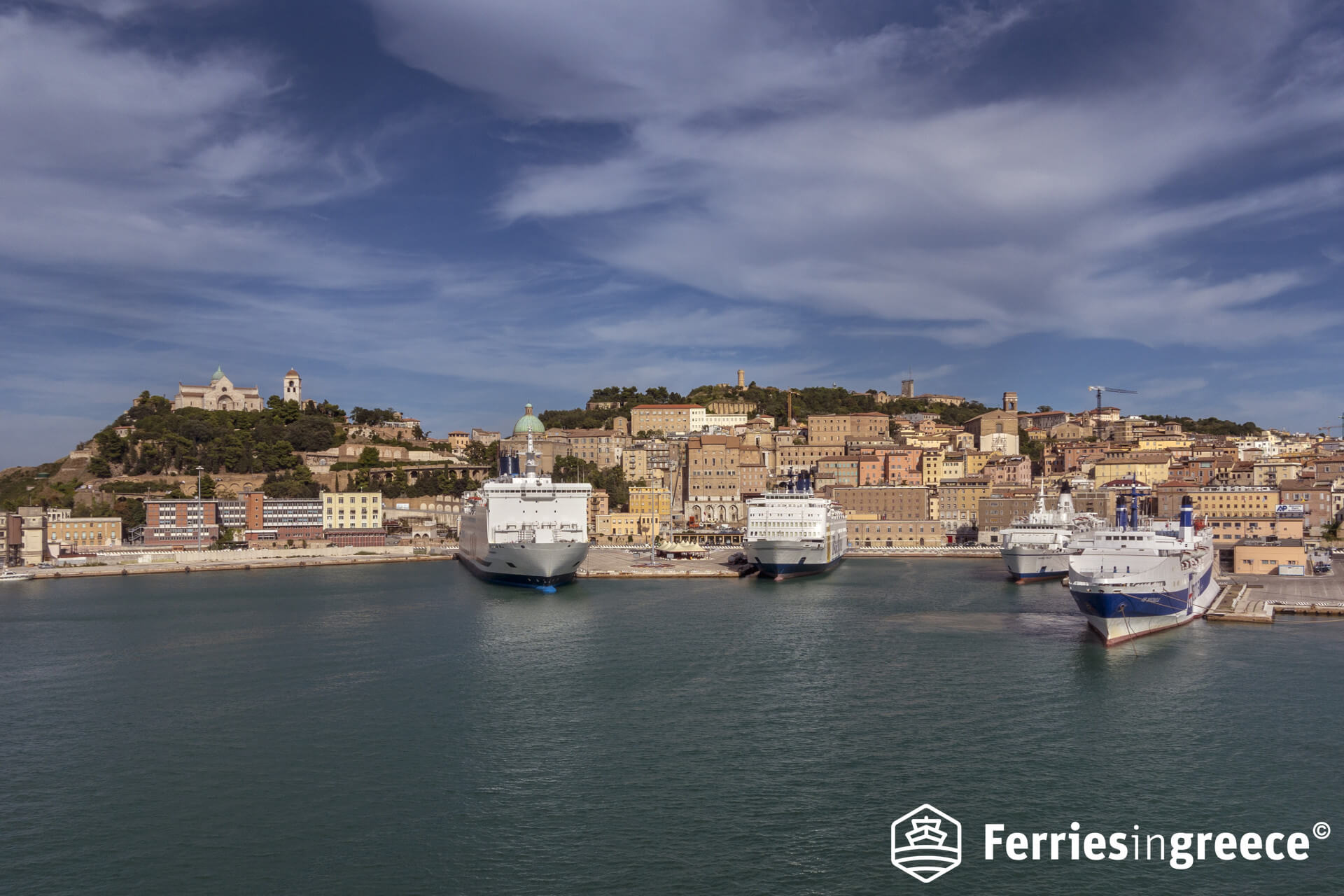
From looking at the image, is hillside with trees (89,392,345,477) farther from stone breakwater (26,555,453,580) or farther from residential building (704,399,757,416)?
residential building (704,399,757,416)

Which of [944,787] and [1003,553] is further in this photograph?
[1003,553]

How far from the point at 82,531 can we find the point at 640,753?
46.3 m

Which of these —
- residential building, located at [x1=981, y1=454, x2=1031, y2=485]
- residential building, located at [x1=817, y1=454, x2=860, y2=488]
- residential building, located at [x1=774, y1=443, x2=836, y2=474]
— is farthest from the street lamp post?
residential building, located at [x1=981, y1=454, x2=1031, y2=485]

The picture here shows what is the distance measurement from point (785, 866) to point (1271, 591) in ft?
87.1

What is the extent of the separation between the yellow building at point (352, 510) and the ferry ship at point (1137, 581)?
41323 mm

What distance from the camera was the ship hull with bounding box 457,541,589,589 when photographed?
3103cm

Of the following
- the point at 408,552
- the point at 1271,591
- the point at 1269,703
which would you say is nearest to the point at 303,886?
the point at 1269,703

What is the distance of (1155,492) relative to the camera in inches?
2122

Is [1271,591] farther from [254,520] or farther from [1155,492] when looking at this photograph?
[254,520]

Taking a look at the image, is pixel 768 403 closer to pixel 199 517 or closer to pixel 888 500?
pixel 888 500

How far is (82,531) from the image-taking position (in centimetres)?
4819

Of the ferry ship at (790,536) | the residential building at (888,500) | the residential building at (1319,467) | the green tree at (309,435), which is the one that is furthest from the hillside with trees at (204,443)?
the residential building at (1319,467)

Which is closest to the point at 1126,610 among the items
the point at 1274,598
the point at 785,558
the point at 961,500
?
the point at 1274,598

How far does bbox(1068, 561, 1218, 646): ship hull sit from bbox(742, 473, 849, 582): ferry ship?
48.2 feet
